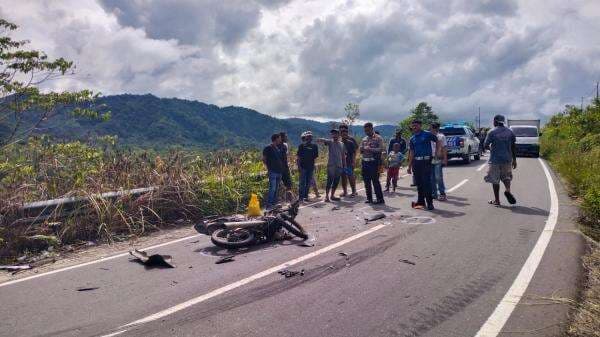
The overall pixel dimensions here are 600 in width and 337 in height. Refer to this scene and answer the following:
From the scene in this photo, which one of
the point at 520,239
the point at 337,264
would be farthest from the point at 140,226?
the point at 520,239

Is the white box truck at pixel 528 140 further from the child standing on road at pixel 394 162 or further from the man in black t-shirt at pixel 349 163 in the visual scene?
the man in black t-shirt at pixel 349 163

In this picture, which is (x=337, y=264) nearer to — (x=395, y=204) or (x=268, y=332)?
(x=268, y=332)

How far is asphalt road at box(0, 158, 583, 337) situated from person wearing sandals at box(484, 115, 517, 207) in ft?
6.64

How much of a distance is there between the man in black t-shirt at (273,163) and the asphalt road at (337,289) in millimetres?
3174

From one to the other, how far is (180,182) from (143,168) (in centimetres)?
91

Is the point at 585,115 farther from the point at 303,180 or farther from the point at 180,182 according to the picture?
the point at 180,182

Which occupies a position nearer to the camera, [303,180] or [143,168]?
[143,168]

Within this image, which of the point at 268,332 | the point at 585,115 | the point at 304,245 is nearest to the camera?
the point at 268,332

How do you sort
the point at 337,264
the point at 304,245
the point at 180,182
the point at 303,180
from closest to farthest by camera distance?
1. the point at 337,264
2. the point at 304,245
3. the point at 180,182
4. the point at 303,180

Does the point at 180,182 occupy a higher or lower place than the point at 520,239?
higher

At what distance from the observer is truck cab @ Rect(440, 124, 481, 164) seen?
845 inches

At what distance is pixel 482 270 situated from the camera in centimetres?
540

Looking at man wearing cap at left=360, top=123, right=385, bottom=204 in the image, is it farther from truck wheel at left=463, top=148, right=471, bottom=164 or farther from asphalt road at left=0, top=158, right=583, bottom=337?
A: truck wheel at left=463, top=148, right=471, bottom=164

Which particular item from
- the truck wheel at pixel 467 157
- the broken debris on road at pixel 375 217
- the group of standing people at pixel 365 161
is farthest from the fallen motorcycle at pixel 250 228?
the truck wheel at pixel 467 157
